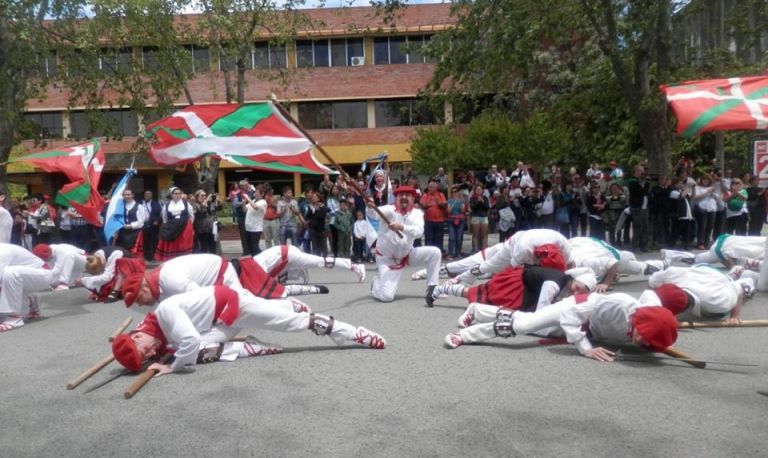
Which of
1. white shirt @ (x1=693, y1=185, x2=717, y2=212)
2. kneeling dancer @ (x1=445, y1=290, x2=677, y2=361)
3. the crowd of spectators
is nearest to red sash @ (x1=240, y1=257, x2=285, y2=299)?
kneeling dancer @ (x1=445, y1=290, x2=677, y2=361)

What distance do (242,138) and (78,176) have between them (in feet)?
10.6

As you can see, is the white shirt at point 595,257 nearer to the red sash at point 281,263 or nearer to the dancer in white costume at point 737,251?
the dancer in white costume at point 737,251

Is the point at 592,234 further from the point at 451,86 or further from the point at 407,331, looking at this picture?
the point at 407,331

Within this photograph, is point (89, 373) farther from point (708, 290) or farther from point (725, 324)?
point (725, 324)

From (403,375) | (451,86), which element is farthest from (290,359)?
(451,86)

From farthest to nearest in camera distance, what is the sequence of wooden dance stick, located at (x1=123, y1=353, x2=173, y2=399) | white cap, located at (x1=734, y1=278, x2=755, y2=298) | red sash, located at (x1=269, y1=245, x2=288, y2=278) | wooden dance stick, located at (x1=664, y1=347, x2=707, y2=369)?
red sash, located at (x1=269, y1=245, x2=288, y2=278) → white cap, located at (x1=734, y1=278, x2=755, y2=298) → wooden dance stick, located at (x1=664, y1=347, x2=707, y2=369) → wooden dance stick, located at (x1=123, y1=353, x2=173, y2=399)

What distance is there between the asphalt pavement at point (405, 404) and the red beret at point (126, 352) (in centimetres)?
20

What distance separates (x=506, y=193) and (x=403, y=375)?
10248 mm

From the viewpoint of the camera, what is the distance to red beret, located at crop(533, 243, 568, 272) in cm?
733

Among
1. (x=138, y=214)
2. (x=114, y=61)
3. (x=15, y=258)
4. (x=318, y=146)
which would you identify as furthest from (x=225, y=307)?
(x=114, y=61)

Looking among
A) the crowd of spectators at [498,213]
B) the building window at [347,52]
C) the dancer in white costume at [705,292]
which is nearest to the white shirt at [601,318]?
the dancer in white costume at [705,292]

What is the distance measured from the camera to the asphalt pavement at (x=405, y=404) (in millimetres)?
4129

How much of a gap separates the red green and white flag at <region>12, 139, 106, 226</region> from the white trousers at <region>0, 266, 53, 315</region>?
6.58 feet

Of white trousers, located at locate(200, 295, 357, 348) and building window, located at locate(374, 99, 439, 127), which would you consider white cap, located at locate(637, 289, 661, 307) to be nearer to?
white trousers, located at locate(200, 295, 357, 348)
